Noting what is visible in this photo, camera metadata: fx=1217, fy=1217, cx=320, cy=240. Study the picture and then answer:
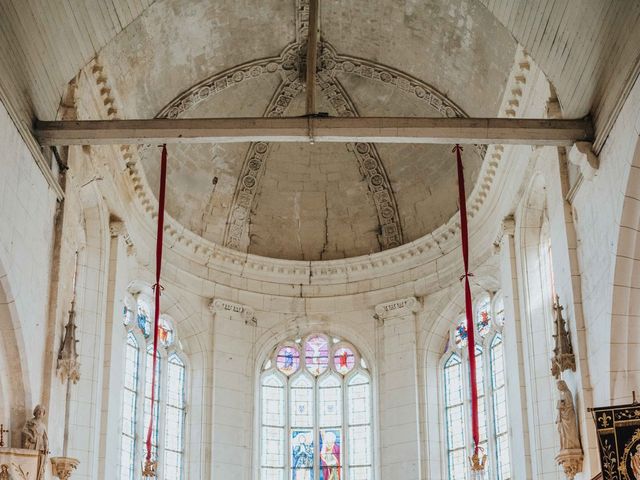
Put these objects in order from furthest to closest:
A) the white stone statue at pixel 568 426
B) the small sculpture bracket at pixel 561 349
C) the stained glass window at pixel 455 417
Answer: the stained glass window at pixel 455 417
the small sculpture bracket at pixel 561 349
the white stone statue at pixel 568 426

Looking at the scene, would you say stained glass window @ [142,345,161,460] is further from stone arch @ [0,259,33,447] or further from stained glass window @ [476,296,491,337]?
stone arch @ [0,259,33,447]

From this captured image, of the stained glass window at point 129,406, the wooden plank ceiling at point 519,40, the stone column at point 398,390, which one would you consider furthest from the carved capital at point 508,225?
the stained glass window at point 129,406

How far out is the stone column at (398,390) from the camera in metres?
23.0

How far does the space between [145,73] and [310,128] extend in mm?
5620

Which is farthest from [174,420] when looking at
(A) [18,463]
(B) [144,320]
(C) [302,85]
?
(A) [18,463]

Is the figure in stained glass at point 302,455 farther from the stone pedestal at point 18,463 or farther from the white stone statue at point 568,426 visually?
the stone pedestal at point 18,463

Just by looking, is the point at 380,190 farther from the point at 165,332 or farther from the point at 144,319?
the point at 144,319

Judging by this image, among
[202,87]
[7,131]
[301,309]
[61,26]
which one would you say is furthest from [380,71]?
[7,131]

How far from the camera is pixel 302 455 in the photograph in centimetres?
2419

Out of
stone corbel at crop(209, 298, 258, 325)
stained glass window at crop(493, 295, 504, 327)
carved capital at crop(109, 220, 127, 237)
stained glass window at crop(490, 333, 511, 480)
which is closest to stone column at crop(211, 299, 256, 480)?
stone corbel at crop(209, 298, 258, 325)

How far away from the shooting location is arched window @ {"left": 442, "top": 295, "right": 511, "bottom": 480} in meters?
21.8

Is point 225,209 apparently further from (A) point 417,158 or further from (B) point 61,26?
(B) point 61,26

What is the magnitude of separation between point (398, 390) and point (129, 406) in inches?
206

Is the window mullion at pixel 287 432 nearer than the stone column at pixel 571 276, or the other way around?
the stone column at pixel 571 276
